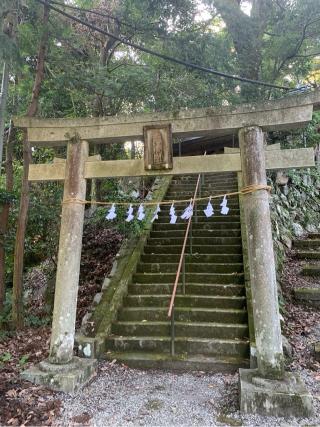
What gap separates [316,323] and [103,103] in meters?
6.58

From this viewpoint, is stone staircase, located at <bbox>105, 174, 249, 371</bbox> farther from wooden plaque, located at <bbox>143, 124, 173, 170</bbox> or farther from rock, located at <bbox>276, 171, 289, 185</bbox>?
rock, located at <bbox>276, 171, 289, 185</bbox>

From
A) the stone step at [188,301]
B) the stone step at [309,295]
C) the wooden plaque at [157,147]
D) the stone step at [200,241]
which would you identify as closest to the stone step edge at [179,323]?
the stone step at [188,301]

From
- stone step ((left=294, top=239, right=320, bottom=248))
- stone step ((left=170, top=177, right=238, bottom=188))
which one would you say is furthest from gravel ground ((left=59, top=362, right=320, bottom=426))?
stone step ((left=170, top=177, right=238, bottom=188))

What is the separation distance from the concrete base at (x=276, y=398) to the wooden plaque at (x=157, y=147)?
2626 millimetres

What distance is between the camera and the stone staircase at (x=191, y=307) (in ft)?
14.7

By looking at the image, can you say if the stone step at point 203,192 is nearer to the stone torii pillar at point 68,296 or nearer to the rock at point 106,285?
the rock at point 106,285

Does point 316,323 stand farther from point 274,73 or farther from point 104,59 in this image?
point 104,59

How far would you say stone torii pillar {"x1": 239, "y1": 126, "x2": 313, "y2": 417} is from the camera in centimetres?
321

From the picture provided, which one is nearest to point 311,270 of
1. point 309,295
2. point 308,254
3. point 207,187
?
point 308,254

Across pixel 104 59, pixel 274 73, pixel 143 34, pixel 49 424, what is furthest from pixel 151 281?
pixel 274 73

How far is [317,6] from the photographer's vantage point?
7.56 m

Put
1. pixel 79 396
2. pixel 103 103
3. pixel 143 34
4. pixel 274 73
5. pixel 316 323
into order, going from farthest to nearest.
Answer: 1. pixel 274 73
2. pixel 103 103
3. pixel 143 34
4. pixel 316 323
5. pixel 79 396

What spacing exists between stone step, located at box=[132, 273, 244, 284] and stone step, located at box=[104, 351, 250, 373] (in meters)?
1.48

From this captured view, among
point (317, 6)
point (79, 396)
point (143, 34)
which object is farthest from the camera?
point (317, 6)
